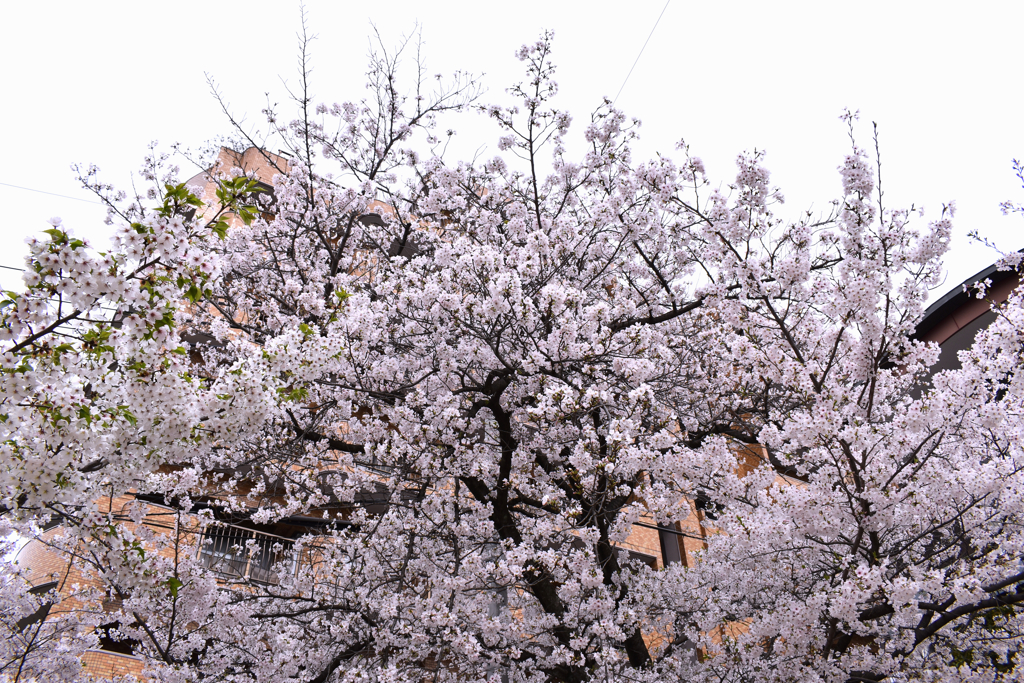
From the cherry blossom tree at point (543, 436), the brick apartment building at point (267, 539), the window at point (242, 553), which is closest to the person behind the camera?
the cherry blossom tree at point (543, 436)

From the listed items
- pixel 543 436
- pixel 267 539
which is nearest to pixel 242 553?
pixel 267 539

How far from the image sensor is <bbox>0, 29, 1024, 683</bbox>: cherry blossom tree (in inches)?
142

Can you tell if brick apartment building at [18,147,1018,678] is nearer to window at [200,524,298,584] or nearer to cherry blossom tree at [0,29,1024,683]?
window at [200,524,298,584]

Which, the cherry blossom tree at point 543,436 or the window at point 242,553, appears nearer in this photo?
the cherry blossom tree at point 543,436

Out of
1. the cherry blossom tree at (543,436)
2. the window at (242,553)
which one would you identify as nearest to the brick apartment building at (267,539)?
the window at (242,553)

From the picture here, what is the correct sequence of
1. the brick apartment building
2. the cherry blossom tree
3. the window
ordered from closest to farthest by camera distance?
the cherry blossom tree < the brick apartment building < the window

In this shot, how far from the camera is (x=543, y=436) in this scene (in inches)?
283

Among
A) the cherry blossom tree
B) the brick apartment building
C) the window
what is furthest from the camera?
the window

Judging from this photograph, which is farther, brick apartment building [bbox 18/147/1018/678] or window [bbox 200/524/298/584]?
window [bbox 200/524/298/584]

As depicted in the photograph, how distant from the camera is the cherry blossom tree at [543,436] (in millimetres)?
3602

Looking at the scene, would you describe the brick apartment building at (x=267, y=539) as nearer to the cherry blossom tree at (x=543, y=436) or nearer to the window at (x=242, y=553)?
the window at (x=242, y=553)

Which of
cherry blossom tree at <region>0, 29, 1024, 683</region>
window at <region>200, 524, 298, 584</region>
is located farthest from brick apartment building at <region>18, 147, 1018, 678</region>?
cherry blossom tree at <region>0, 29, 1024, 683</region>

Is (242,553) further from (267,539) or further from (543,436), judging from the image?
(543,436)

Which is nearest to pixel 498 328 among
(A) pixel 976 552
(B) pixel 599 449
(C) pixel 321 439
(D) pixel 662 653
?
(B) pixel 599 449
